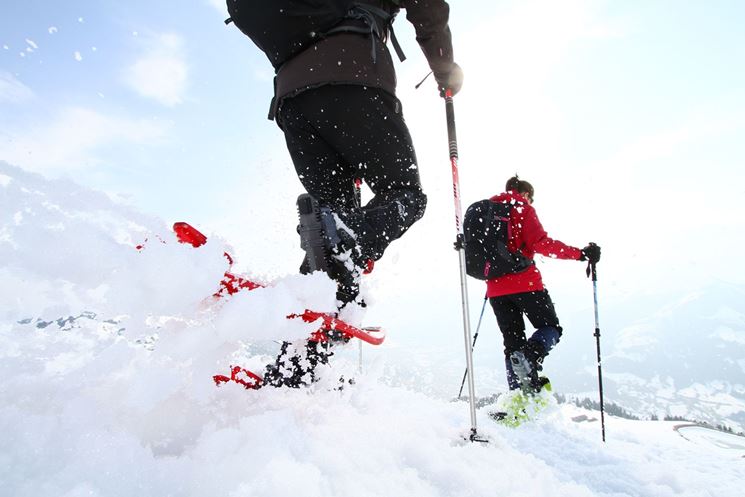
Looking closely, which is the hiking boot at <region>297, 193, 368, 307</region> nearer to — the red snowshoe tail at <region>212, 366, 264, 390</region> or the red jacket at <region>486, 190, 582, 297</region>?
the red snowshoe tail at <region>212, 366, 264, 390</region>

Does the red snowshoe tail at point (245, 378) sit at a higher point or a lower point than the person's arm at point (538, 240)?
lower

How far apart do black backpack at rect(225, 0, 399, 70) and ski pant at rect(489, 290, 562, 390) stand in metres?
3.57

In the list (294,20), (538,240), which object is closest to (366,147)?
(294,20)

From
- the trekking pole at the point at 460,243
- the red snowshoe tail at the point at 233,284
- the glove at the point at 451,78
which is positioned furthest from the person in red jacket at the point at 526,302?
the red snowshoe tail at the point at 233,284

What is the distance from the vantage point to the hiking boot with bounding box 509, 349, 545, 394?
4.28m

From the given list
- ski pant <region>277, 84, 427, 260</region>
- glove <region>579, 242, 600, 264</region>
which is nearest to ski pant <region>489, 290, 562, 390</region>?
glove <region>579, 242, 600, 264</region>

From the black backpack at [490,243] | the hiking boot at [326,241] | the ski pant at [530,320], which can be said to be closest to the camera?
the hiking boot at [326,241]

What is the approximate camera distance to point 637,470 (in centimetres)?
245

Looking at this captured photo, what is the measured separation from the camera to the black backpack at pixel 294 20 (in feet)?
5.95

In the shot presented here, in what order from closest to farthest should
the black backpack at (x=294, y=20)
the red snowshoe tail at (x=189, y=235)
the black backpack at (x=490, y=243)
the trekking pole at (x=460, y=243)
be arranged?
1. the red snowshoe tail at (x=189, y=235)
2. the black backpack at (x=294, y=20)
3. the trekking pole at (x=460, y=243)
4. the black backpack at (x=490, y=243)

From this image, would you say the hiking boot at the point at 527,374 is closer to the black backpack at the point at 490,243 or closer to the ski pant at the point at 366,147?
the black backpack at the point at 490,243

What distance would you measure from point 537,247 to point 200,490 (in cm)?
434

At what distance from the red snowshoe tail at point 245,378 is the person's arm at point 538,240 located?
12.4 feet

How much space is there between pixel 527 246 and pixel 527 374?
4.80 feet
